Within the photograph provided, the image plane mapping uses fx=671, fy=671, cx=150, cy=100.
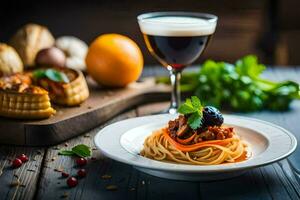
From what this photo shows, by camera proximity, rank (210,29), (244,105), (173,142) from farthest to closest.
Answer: (244,105), (210,29), (173,142)

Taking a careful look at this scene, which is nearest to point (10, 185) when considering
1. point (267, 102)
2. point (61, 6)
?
point (267, 102)

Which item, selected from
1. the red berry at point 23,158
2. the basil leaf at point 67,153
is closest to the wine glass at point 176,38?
the basil leaf at point 67,153

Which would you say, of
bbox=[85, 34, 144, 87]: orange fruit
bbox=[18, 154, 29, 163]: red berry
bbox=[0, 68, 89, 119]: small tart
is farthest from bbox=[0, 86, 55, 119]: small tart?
bbox=[85, 34, 144, 87]: orange fruit

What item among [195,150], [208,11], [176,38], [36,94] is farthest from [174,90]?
[208,11]

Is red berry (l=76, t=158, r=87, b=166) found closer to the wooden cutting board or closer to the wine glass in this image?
the wooden cutting board

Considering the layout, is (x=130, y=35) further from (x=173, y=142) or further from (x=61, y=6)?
(x=173, y=142)

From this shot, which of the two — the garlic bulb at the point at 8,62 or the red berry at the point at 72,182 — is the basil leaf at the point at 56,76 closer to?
the garlic bulb at the point at 8,62

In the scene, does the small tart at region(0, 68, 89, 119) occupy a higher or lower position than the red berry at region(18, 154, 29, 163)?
higher
